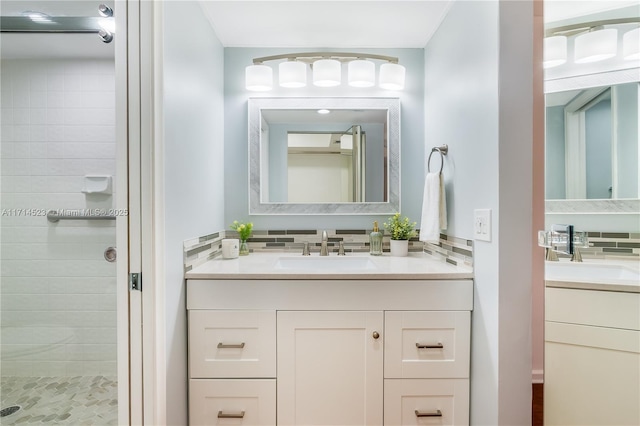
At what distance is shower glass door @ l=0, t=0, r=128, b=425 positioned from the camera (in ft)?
3.70

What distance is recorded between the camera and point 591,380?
4.32ft

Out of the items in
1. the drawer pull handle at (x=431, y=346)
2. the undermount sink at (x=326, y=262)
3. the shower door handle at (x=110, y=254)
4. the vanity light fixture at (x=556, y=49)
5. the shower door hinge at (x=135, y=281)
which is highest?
the vanity light fixture at (x=556, y=49)

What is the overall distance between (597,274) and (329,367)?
1.26 meters

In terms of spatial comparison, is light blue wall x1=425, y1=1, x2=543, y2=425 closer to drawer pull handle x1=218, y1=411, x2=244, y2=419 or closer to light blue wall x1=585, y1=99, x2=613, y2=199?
light blue wall x1=585, y1=99, x2=613, y2=199

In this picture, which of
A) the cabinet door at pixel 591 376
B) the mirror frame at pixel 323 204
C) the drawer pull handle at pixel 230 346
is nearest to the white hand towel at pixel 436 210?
the mirror frame at pixel 323 204

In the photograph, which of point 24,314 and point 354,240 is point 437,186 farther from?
point 24,314

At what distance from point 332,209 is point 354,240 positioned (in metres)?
0.24

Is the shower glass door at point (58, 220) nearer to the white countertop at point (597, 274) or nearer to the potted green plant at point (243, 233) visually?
the potted green plant at point (243, 233)

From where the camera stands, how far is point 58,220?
47.6 inches

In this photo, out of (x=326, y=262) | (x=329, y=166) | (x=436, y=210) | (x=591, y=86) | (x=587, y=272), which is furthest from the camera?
(x=329, y=166)

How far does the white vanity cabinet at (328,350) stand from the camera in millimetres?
1431

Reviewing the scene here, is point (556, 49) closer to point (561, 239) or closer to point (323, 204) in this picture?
point (561, 239)

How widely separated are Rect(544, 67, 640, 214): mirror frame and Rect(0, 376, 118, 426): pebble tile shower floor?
1.98m

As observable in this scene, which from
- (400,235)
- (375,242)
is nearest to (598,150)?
(400,235)
